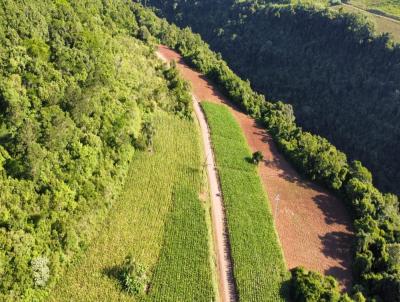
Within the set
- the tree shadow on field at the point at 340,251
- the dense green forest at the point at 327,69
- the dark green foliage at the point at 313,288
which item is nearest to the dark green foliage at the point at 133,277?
the dark green foliage at the point at 313,288

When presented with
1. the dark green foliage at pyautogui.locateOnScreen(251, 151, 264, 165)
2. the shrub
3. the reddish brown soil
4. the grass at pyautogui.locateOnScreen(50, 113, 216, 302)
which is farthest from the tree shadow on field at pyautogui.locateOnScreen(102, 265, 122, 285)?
the dark green foliage at pyautogui.locateOnScreen(251, 151, 264, 165)

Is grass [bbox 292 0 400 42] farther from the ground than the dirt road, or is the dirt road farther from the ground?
grass [bbox 292 0 400 42]

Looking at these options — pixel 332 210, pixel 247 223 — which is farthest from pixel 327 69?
pixel 247 223

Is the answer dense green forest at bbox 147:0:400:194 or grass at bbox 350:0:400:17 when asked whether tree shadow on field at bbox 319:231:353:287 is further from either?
grass at bbox 350:0:400:17

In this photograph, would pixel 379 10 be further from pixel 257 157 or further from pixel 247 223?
pixel 247 223

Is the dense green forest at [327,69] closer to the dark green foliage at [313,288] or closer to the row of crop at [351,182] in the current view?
the row of crop at [351,182]

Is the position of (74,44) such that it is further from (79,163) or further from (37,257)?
(37,257)

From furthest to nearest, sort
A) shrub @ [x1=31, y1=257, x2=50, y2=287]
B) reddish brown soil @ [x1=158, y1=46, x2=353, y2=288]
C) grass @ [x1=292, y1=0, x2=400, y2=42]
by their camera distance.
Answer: grass @ [x1=292, y1=0, x2=400, y2=42] < reddish brown soil @ [x1=158, y1=46, x2=353, y2=288] < shrub @ [x1=31, y1=257, x2=50, y2=287]
